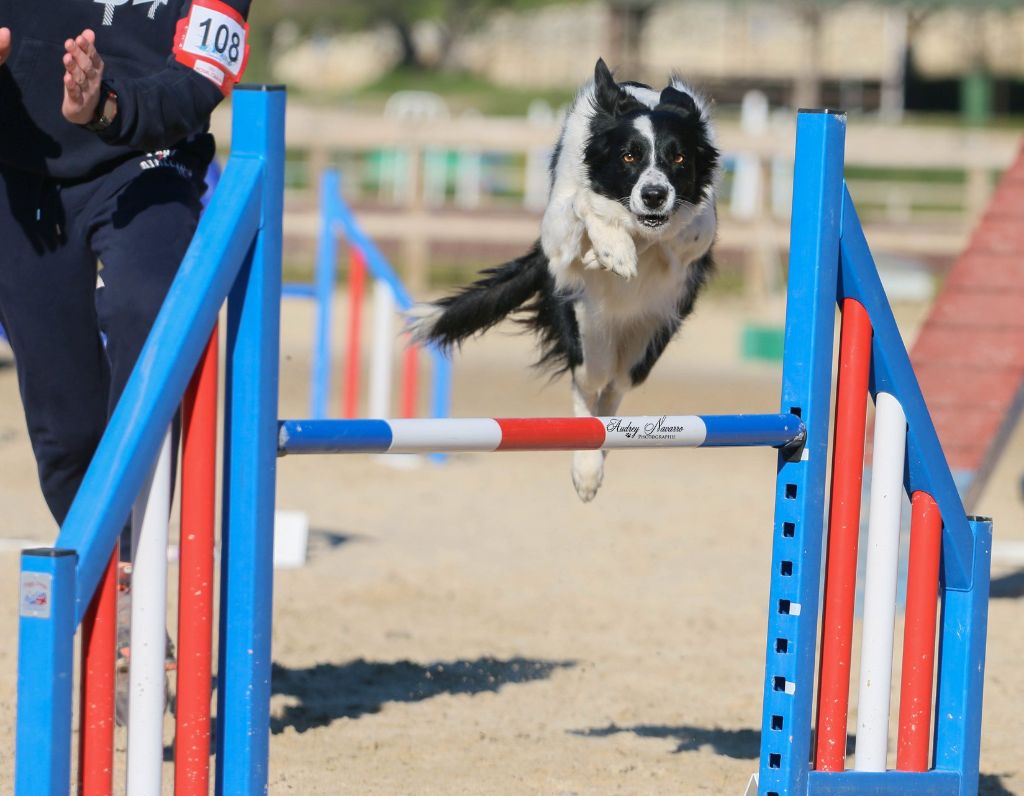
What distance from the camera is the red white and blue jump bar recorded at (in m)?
2.36

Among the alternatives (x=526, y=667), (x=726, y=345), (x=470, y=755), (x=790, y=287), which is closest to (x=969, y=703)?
(x=790, y=287)

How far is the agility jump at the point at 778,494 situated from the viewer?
2.09 m

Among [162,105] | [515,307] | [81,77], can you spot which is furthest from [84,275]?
[515,307]

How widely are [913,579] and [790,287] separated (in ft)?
1.96

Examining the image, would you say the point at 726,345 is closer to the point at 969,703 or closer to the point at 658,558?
the point at 658,558

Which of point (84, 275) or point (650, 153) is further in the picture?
point (650, 153)

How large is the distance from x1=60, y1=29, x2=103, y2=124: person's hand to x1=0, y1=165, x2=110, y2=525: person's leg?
368mm

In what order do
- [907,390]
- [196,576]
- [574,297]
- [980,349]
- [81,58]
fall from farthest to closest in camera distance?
[980,349] → [574,297] → [907,390] → [81,58] → [196,576]

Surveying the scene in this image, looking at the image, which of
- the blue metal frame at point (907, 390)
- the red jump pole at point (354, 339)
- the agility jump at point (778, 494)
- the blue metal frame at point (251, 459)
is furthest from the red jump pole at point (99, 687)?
the red jump pole at point (354, 339)

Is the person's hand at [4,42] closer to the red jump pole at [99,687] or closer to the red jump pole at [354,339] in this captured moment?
the red jump pole at [99,687]

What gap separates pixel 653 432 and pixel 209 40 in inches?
40.2

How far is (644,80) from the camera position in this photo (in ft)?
79.8

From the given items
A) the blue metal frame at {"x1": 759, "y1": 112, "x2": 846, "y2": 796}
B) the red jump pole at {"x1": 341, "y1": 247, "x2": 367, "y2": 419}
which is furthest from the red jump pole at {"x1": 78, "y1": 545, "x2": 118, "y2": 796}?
the red jump pole at {"x1": 341, "y1": 247, "x2": 367, "y2": 419}

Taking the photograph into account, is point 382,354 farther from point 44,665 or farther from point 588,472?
point 44,665
